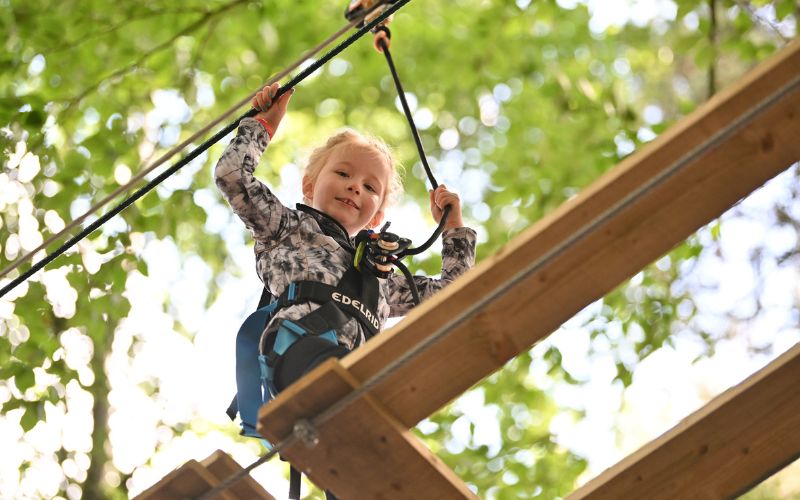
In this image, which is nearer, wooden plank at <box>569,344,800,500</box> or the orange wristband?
wooden plank at <box>569,344,800,500</box>

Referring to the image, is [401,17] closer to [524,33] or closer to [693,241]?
[524,33]

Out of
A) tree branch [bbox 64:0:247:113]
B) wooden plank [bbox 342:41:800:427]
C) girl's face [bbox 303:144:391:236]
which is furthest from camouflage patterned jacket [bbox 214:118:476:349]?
tree branch [bbox 64:0:247:113]

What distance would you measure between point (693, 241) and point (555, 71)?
1610 millimetres

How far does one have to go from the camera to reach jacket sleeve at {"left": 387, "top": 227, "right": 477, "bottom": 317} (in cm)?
326

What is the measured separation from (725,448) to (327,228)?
1.39 m

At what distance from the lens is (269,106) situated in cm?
307

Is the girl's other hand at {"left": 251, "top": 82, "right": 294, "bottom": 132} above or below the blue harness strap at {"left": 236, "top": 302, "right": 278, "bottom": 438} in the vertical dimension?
above

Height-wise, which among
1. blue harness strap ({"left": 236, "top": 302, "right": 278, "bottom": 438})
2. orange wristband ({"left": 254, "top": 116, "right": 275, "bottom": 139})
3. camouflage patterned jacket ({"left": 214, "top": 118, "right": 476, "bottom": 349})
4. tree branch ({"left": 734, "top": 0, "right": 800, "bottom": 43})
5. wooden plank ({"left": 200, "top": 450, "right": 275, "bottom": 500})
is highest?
tree branch ({"left": 734, "top": 0, "right": 800, "bottom": 43})

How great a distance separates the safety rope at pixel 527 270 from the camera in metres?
1.78

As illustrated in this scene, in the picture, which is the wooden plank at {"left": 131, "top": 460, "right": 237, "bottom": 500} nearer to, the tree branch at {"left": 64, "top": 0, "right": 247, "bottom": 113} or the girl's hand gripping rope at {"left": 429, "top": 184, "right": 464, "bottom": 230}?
the girl's hand gripping rope at {"left": 429, "top": 184, "right": 464, "bottom": 230}

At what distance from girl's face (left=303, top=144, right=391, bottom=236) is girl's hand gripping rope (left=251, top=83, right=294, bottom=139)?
9.0 inches

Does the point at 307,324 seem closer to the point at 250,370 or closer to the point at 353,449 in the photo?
the point at 250,370

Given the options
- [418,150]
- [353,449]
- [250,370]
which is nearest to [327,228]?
[418,150]

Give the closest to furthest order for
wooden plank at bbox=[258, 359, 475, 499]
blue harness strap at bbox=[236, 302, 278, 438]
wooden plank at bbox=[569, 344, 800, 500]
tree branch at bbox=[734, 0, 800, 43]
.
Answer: wooden plank at bbox=[258, 359, 475, 499]
wooden plank at bbox=[569, 344, 800, 500]
blue harness strap at bbox=[236, 302, 278, 438]
tree branch at bbox=[734, 0, 800, 43]
